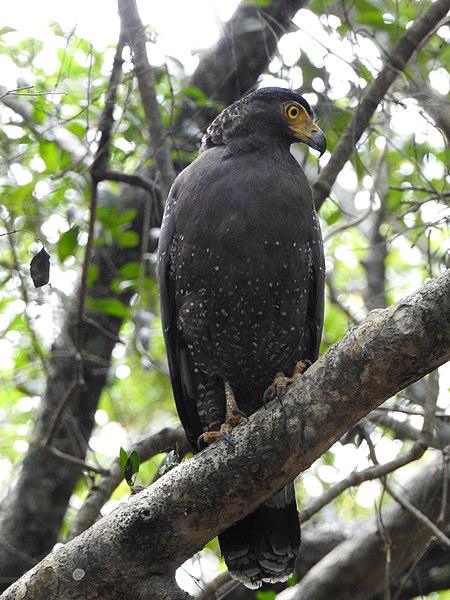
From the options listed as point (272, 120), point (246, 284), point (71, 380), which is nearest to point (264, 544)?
point (246, 284)

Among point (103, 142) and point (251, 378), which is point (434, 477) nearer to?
point (251, 378)

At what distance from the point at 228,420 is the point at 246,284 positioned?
0.64 meters

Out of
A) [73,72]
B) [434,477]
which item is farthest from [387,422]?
[73,72]

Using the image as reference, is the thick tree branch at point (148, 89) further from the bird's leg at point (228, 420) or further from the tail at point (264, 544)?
the tail at point (264, 544)

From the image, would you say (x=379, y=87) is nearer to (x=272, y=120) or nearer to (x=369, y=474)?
(x=272, y=120)

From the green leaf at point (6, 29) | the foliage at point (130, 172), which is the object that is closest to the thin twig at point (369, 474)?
the foliage at point (130, 172)

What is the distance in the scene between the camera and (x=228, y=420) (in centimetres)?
390

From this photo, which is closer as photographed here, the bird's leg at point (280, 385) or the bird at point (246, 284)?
the bird's leg at point (280, 385)

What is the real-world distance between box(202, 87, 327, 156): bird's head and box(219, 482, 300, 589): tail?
1.79 m

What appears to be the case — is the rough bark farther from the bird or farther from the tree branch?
the tree branch

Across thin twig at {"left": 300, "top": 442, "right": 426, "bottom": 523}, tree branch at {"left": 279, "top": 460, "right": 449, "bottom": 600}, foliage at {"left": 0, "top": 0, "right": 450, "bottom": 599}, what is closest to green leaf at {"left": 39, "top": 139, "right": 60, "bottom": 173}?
foliage at {"left": 0, "top": 0, "right": 450, "bottom": 599}

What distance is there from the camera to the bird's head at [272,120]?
4.39 m

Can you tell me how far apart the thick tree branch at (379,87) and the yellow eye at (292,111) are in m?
0.37

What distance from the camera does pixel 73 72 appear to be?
6.02 m
